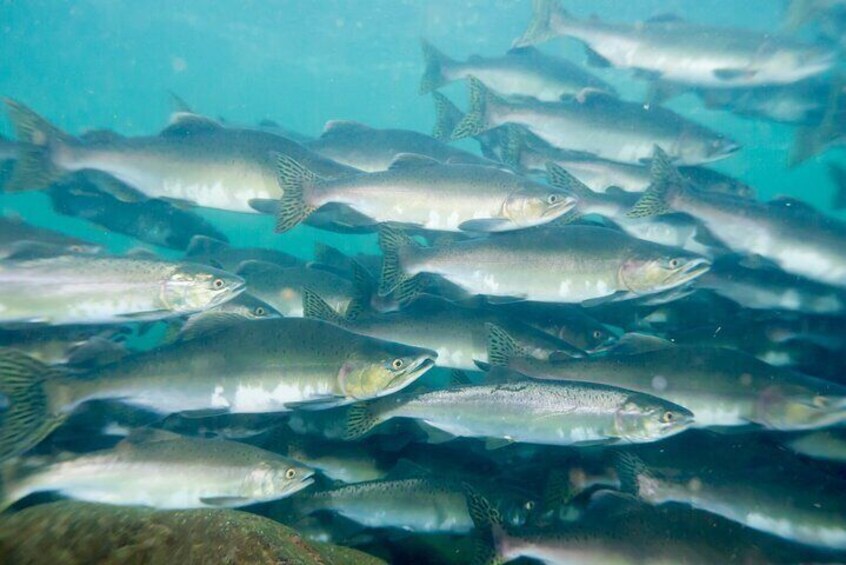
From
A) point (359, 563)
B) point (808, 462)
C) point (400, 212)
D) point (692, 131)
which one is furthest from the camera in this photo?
point (692, 131)

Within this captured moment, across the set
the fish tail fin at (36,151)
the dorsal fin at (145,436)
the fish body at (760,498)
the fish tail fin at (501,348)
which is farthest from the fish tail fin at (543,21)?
the dorsal fin at (145,436)

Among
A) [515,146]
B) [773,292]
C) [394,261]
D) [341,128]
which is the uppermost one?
[341,128]

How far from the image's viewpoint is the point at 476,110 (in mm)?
8539

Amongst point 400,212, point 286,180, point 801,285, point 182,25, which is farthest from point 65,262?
point 182,25

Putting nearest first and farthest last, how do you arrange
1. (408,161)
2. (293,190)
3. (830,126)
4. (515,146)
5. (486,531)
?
(486,531)
(293,190)
(408,161)
(515,146)
(830,126)

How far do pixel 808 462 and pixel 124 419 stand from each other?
A: 22.9 ft

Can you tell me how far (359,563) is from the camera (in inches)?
139

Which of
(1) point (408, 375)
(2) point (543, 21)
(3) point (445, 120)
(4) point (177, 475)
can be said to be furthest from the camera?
(2) point (543, 21)

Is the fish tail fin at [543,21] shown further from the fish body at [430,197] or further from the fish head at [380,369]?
the fish head at [380,369]

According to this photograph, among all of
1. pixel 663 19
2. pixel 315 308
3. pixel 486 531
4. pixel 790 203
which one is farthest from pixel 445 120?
pixel 486 531

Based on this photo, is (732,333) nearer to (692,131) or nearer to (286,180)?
(692,131)

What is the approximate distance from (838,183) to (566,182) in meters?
7.62

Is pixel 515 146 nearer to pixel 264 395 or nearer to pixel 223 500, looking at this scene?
pixel 264 395

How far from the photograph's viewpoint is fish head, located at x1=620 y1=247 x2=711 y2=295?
18.8 ft
